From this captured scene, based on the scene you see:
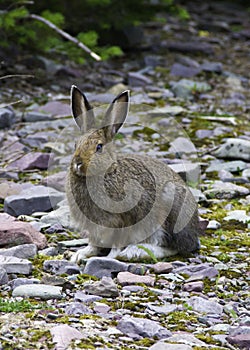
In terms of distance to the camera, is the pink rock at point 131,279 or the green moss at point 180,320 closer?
the green moss at point 180,320

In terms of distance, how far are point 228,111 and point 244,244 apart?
4859mm

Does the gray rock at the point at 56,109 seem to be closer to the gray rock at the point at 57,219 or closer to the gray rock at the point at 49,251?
the gray rock at the point at 57,219

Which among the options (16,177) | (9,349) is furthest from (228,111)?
(9,349)

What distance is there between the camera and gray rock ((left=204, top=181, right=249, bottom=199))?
7.60 metres

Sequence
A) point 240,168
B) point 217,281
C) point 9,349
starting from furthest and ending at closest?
point 240,168 < point 217,281 < point 9,349

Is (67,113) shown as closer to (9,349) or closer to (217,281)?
(217,281)

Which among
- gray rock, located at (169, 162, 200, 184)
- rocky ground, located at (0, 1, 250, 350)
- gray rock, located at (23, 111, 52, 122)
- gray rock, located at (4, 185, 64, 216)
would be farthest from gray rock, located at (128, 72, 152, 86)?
gray rock, located at (4, 185, 64, 216)

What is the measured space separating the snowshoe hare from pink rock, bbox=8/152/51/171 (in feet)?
7.34

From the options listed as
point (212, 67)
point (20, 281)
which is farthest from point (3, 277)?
point (212, 67)

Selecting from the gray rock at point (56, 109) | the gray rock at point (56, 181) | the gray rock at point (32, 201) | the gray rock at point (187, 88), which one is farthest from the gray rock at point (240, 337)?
the gray rock at point (187, 88)

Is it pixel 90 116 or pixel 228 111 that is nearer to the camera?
pixel 90 116

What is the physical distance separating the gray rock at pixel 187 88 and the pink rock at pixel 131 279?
6425 millimetres

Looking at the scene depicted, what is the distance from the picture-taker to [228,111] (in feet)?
35.7

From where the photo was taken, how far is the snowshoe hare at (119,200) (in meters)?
5.79
